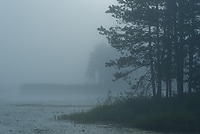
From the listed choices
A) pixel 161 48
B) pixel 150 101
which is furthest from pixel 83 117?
pixel 161 48

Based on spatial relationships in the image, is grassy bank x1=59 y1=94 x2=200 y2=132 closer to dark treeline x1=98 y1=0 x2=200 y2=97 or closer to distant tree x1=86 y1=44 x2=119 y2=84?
dark treeline x1=98 y1=0 x2=200 y2=97

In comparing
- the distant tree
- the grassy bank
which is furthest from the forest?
the distant tree

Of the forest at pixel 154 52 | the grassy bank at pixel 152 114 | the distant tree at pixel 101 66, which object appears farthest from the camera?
the distant tree at pixel 101 66

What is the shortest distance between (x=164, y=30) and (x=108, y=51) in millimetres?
55529

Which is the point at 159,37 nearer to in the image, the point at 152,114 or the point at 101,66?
the point at 152,114

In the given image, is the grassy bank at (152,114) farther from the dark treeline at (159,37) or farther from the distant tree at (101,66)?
the distant tree at (101,66)

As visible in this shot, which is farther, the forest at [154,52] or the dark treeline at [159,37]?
the dark treeline at [159,37]

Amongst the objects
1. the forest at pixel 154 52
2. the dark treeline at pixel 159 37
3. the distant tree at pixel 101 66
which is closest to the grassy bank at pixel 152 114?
the forest at pixel 154 52

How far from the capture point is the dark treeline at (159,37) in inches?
1161

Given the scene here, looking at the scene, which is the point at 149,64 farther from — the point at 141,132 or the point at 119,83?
the point at 119,83

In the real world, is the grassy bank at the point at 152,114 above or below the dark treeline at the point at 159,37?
below

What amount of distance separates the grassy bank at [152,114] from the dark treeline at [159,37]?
256 centimetres

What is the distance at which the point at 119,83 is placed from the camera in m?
87.6

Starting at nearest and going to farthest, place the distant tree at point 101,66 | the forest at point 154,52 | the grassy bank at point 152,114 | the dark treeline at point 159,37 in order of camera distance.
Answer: the grassy bank at point 152,114 < the forest at point 154,52 < the dark treeline at point 159,37 < the distant tree at point 101,66
